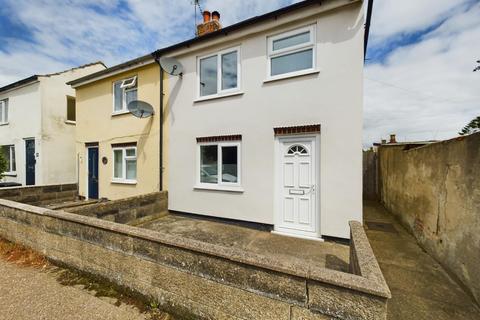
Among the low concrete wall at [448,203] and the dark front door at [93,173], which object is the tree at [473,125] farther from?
the dark front door at [93,173]

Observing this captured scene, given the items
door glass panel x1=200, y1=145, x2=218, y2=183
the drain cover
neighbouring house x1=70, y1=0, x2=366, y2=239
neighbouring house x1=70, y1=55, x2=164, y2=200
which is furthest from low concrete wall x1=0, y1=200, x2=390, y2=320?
neighbouring house x1=70, y1=55, x2=164, y2=200

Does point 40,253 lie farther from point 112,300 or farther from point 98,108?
point 98,108

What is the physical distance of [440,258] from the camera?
390 cm

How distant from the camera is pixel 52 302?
117 inches

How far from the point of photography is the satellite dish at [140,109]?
6984 mm

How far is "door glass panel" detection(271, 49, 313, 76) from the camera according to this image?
5117 mm

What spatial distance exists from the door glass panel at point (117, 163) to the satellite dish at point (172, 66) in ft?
13.0

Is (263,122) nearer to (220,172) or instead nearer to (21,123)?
(220,172)

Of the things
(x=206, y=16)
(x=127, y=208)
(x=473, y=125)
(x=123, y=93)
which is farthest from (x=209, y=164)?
(x=473, y=125)

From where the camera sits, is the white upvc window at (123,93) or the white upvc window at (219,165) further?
the white upvc window at (123,93)

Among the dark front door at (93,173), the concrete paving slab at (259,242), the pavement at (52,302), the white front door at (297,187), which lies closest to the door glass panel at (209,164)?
the concrete paving slab at (259,242)

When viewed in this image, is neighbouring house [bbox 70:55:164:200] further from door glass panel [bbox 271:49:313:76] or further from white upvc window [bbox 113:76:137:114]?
door glass panel [bbox 271:49:313:76]

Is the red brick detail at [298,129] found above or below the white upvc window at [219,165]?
above

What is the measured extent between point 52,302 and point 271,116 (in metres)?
5.19
